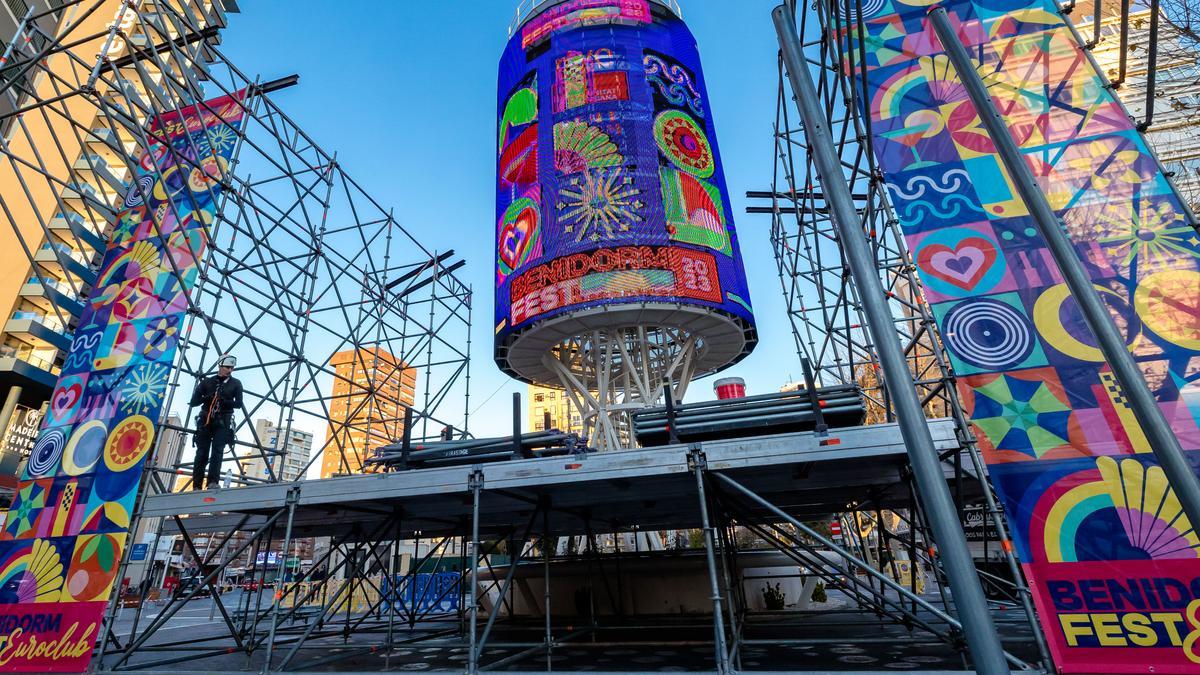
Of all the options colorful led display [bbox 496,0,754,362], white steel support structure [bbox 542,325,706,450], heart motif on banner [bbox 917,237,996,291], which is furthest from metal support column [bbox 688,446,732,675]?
white steel support structure [bbox 542,325,706,450]

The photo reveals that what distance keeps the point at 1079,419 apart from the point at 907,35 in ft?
19.8

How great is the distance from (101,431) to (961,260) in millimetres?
12965

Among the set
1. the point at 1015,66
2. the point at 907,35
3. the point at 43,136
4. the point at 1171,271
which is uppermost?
the point at 43,136

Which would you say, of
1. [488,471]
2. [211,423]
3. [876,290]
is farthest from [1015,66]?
[211,423]

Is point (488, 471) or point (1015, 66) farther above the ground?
point (1015, 66)

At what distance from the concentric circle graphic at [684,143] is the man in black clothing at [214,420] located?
12.4 m

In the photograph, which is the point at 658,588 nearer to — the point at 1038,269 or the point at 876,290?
the point at 1038,269

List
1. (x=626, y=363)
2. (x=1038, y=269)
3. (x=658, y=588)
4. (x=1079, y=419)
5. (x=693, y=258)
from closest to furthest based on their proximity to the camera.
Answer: (x=1079, y=419) < (x=1038, y=269) < (x=658, y=588) < (x=693, y=258) < (x=626, y=363)

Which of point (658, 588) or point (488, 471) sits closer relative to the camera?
point (488, 471)

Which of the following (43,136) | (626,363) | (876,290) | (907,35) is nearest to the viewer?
(876,290)

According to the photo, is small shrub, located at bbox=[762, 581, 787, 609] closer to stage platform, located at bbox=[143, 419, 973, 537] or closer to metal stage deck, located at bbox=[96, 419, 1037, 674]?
metal stage deck, located at bbox=[96, 419, 1037, 674]

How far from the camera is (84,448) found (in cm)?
949

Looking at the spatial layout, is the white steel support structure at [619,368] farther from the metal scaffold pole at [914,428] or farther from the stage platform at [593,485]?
the metal scaffold pole at [914,428]

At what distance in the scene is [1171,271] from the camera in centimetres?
666
